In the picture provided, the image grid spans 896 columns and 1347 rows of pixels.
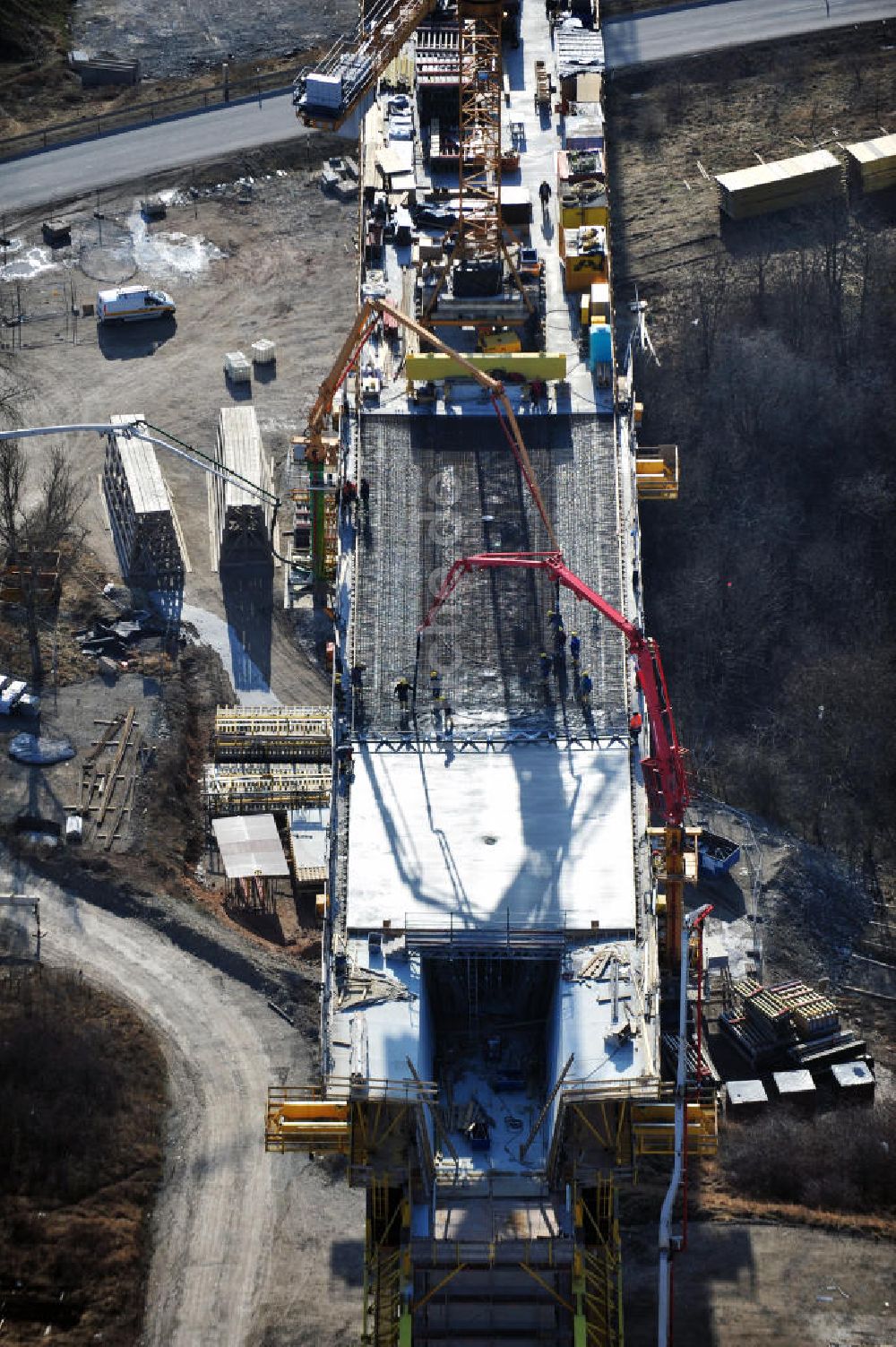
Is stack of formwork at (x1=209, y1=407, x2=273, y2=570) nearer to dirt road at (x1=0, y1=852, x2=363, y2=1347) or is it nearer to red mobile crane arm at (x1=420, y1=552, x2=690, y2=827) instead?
red mobile crane arm at (x1=420, y1=552, x2=690, y2=827)

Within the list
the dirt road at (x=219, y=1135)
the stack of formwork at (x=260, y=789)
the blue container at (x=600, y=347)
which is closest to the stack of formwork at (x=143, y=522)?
the stack of formwork at (x=260, y=789)

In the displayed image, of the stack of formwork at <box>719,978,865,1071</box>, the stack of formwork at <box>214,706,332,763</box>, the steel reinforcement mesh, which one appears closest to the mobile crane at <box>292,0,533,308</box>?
the steel reinforcement mesh

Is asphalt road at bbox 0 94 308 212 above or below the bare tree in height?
above

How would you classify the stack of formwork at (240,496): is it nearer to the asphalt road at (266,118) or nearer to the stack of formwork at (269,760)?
the stack of formwork at (269,760)

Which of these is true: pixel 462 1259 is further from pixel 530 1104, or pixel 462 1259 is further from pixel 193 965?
pixel 193 965

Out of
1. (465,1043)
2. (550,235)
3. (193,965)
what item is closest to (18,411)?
(550,235)

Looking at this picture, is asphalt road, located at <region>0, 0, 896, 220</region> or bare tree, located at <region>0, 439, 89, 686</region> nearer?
bare tree, located at <region>0, 439, 89, 686</region>
